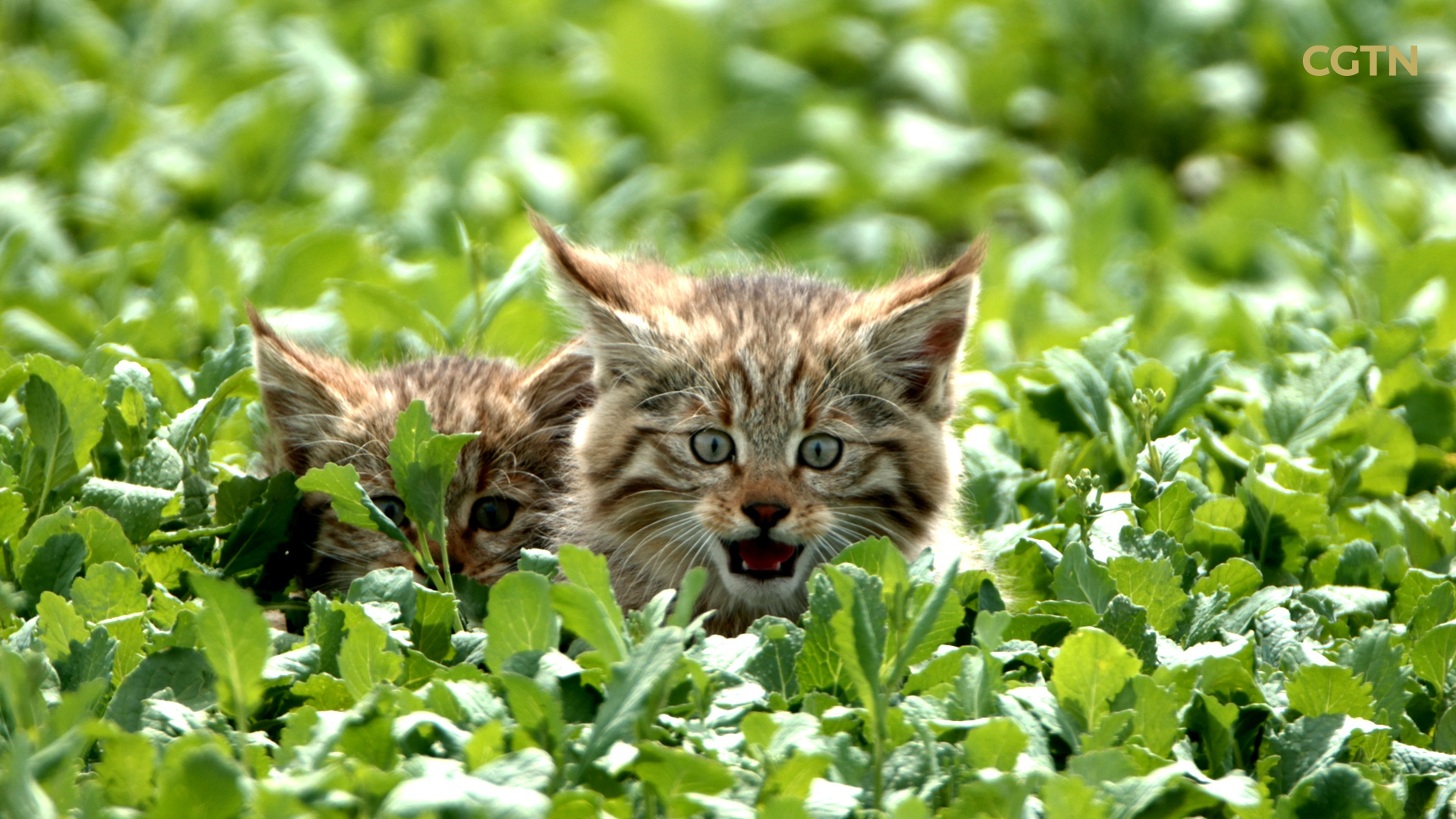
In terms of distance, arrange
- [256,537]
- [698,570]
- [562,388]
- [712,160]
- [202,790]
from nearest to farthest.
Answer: [202,790], [698,570], [256,537], [562,388], [712,160]

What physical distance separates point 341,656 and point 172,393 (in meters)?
1.66

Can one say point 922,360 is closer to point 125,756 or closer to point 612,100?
point 125,756

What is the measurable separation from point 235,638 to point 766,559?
1.59 m

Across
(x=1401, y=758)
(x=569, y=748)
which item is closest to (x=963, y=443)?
(x=1401, y=758)

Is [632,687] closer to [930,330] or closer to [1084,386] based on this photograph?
[930,330]

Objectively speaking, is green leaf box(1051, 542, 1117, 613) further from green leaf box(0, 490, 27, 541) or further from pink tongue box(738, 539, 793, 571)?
green leaf box(0, 490, 27, 541)

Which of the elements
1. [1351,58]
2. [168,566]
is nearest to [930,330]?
[168,566]

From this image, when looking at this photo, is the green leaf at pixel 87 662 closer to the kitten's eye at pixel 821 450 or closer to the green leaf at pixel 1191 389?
the kitten's eye at pixel 821 450

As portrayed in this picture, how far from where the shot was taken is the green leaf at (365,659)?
310 cm

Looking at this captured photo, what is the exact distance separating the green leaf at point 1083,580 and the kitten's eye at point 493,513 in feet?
5.63

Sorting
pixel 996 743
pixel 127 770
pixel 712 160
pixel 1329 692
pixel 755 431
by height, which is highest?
pixel 712 160

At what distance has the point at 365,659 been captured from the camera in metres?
3.11

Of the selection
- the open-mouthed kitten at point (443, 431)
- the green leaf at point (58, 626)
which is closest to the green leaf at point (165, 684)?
the green leaf at point (58, 626)

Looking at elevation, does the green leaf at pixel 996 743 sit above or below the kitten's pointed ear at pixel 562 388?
below
